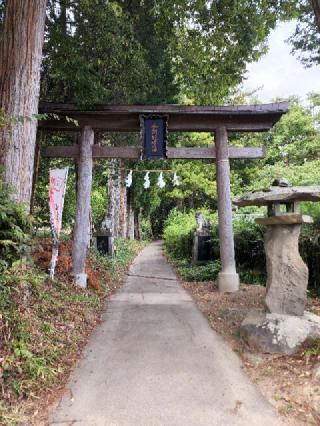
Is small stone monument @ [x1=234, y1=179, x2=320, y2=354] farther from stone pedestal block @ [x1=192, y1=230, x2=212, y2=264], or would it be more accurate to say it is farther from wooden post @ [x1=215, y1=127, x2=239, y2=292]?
stone pedestal block @ [x1=192, y1=230, x2=212, y2=264]

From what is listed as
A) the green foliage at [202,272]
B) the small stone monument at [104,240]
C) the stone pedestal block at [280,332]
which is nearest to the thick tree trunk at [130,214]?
the small stone monument at [104,240]

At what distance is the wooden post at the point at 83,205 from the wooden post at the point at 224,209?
3.25m

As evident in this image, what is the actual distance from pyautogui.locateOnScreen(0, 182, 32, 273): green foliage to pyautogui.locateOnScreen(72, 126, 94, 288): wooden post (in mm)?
3536

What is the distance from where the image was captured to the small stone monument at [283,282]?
4418mm

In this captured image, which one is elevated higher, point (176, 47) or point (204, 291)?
point (176, 47)

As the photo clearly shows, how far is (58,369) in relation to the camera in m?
3.77

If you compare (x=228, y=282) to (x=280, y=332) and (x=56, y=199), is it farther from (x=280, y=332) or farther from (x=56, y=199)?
(x=56, y=199)

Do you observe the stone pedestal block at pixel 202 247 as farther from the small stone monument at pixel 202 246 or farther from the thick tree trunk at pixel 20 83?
the thick tree trunk at pixel 20 83

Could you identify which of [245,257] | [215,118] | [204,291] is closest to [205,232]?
[245,257]

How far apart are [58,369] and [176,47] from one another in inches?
311

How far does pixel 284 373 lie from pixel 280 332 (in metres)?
0.65

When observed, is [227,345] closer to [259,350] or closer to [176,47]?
[259,350]

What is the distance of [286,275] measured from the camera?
16.1 ft

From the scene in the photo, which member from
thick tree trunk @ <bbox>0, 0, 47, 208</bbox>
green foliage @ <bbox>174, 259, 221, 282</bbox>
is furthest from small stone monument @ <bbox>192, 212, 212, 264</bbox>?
thick tree trunk @ <bbox>0, 0, 47, 208</bbox>
